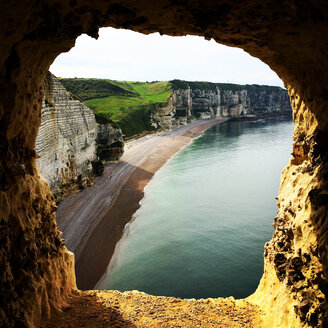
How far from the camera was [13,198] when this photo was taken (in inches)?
377

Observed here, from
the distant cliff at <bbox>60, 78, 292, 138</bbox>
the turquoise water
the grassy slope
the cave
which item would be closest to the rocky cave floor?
the cave

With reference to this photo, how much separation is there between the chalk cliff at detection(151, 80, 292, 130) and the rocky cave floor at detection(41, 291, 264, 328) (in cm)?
8135

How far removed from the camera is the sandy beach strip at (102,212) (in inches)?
951

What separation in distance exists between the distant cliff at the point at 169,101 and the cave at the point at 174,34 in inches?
2593

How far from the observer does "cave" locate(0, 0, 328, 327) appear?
7.70m

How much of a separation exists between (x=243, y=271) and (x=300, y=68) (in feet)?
61.8

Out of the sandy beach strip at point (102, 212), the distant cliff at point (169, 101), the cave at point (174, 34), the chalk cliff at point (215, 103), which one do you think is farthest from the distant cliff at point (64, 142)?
the chalk cliff at point (215, 103)

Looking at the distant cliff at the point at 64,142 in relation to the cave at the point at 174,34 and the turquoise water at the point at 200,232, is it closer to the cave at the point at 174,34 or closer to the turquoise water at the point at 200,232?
the turquoise water at the point at 200,232

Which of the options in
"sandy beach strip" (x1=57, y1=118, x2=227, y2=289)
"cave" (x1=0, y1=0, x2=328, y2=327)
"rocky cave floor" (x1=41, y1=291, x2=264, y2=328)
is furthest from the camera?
"sandy beach strip" (x1=57, y1=118, x2=227, y2=289)

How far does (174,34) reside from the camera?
33.4 ft

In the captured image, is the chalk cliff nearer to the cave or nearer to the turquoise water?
the turquoise water

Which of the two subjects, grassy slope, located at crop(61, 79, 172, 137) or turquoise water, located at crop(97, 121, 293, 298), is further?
grassy slope, located at crop(61, 79, 172, 137)

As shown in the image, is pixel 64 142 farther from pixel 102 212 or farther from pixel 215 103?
pixel 215 103

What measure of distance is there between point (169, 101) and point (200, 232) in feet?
271
